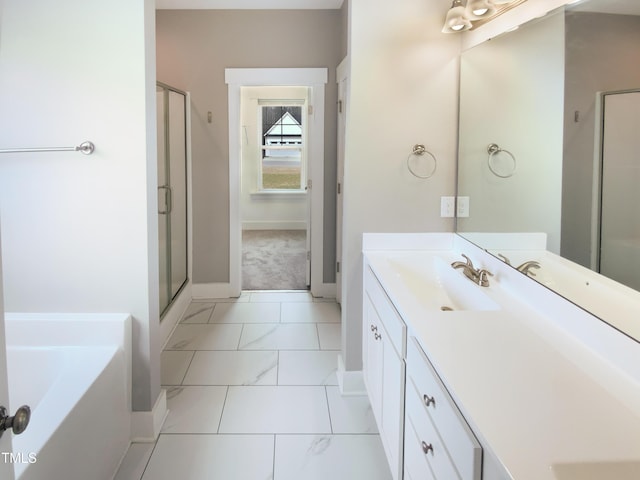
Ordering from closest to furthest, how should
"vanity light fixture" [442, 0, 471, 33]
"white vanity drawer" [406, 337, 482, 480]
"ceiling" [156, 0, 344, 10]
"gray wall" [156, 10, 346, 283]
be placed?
"white vanity drawer" [406, 337, 482, 480] → "vanity light fixture" [442, 0, 471, 33] → "ceiling" [156, 0, 344, 10] → "gray wall" [156, 10, 346, 283]

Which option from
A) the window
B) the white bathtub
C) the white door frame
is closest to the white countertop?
the white bathtub

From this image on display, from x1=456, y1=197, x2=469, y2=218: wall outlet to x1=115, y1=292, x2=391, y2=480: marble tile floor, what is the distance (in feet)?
3.73

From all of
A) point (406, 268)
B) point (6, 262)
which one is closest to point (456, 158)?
point (406, 268)

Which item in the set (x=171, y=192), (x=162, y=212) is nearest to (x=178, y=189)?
(x=171, y=192)

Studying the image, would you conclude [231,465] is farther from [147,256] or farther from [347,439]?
[147,256]

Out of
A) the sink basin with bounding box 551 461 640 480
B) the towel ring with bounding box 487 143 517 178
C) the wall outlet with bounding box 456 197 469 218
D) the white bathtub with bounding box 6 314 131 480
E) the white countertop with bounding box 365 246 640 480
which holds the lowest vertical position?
the white bathtub with bounding box 6 314 131 480

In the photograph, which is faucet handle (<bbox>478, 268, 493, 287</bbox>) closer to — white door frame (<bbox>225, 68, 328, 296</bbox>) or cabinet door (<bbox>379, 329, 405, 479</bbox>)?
cabinet door (<bbox>379, 329, 405, 479</bbox>)

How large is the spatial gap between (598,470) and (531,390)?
10.5 inches

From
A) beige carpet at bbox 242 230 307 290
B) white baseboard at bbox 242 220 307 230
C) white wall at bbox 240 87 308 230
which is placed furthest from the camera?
white baseboard at bbox 242 220 307 230

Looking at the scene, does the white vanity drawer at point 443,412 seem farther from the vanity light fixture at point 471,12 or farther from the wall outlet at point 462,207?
the vanity light fixture at point 471,12

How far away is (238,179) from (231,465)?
2.80 metres

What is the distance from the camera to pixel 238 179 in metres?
4.47

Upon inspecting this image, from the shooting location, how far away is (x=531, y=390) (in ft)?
3.67

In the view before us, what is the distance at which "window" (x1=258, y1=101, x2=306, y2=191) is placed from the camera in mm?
8148
